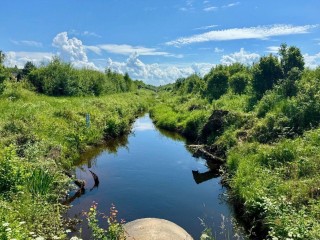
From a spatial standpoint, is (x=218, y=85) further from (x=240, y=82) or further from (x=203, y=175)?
(x=203, y=175)

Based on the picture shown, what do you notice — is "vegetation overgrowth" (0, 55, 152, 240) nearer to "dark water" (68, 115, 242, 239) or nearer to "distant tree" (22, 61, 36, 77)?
"dark water" (68, 115, 242, 239)

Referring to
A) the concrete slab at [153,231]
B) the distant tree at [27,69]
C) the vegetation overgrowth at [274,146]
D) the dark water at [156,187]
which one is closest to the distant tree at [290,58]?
the vegetation overgrowth at [274,146]

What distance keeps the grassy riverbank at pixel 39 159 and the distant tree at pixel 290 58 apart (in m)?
16.6

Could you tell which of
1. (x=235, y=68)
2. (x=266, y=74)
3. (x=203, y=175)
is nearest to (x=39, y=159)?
(x=203, y=175)

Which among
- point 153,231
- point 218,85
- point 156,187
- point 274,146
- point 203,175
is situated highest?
point 218,85

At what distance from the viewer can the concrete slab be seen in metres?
10.8

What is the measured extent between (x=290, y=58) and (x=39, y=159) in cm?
2340

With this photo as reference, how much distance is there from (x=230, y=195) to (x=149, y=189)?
14.7ft

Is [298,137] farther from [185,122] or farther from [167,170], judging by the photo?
[185,122]

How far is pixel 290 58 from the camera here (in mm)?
29219

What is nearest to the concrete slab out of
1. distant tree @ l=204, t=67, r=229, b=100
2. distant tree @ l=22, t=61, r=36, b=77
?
distant tree @ l=204, t=67, r=229, b=100

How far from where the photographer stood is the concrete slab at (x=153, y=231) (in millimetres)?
10797

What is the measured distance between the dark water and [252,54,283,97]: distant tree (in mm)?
9105

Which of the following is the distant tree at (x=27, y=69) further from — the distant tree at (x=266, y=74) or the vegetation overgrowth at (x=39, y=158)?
the distant tree at (x=266, y=74)
